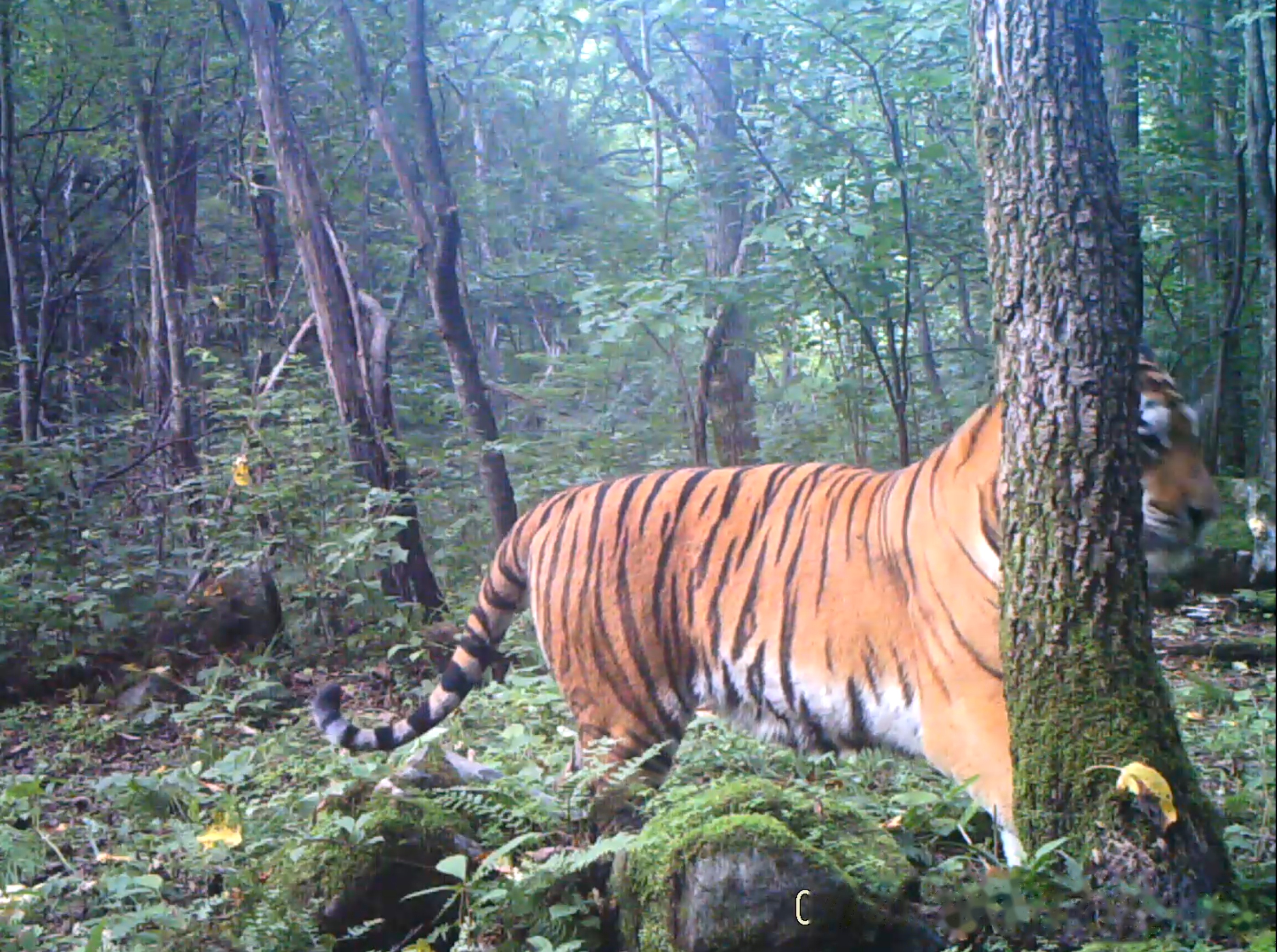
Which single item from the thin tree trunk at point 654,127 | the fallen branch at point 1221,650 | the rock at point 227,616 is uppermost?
the thin tree trunk at point 654,127

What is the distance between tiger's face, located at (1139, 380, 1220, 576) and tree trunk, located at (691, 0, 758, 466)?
2.81m

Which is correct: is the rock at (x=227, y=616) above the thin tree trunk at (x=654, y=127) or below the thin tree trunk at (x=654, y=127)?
below

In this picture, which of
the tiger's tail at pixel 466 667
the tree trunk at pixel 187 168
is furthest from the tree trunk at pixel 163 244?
the tiger's tail at pixel 466 667

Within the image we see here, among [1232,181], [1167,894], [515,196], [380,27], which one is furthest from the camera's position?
[515,196]

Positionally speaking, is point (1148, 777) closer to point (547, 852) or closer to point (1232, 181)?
point (547, 852)

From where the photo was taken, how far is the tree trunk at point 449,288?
5.98 m

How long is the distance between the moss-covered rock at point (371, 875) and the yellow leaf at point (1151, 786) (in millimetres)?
1595

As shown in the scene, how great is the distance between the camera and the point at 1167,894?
2207 mm

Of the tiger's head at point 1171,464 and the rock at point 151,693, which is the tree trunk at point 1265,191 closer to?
the tiger's head at point 1171,464

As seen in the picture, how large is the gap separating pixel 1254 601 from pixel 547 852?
1.74m

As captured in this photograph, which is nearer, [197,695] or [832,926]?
[832,926]

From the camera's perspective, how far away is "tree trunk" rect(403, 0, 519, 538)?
5977 mm

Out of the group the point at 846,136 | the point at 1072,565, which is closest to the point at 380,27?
the point at 846,136

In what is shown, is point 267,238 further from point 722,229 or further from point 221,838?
point 221,838
